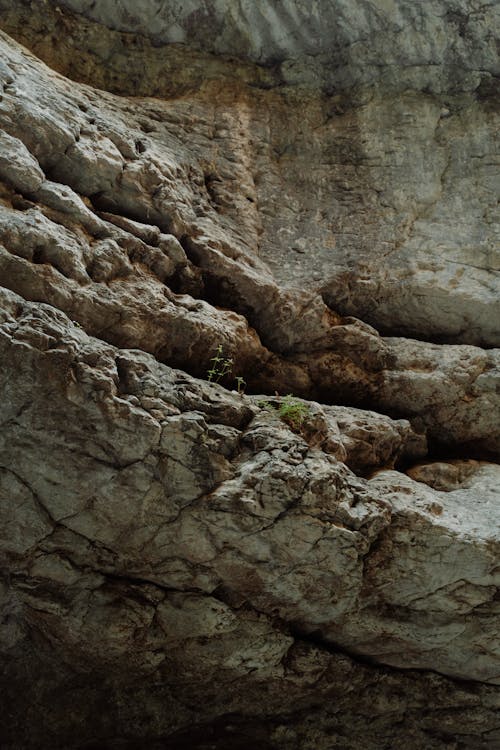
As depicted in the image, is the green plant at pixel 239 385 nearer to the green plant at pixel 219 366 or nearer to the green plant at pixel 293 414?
the green plant at pixel 219 366

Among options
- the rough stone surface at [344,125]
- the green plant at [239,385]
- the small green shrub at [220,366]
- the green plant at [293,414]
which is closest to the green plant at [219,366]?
the small green shrub at [220,366]

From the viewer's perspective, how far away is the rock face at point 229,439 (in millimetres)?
5969

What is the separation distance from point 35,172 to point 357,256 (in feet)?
15.2

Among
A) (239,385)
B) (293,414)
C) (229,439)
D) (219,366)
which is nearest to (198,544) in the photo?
(229,439)

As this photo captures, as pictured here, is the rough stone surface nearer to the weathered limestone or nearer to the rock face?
the rock face

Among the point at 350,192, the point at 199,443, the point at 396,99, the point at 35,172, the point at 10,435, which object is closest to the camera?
the point at 10,435

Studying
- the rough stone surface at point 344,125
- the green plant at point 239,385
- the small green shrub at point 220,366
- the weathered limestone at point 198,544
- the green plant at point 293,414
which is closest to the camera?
the weathered limestone at point 198,544

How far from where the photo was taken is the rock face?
235 inches

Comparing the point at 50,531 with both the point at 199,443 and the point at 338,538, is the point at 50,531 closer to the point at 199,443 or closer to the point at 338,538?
the point at 199,443

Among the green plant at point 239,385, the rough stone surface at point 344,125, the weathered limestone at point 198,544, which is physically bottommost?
the weathered limestone at point 198,544

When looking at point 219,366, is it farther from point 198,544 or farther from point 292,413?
point 198,544

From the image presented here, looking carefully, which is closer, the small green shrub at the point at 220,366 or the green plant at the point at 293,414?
the green plant at the point at 293,414

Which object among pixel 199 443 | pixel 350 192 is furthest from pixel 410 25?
pixel 199 443

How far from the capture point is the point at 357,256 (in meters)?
9.34
